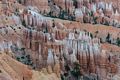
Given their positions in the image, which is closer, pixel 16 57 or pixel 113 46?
pixel 16 57

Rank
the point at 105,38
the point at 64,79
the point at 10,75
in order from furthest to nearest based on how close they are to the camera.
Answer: the point at 105,38
the point at 64,79
the point at 10,75

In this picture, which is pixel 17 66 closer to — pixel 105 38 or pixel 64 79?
pixel 64 79

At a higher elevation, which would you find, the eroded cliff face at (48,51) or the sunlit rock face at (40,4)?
the sunlit rock face at (40,4)

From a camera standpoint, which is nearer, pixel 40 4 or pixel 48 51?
pixel 48 51

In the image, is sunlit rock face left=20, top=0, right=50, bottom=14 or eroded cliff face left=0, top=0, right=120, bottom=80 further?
sunlit rock face left=20, top=0, right=50, bottom=14

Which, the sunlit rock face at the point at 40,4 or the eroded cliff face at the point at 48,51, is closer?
the eroded cliff face at the point at 48,51

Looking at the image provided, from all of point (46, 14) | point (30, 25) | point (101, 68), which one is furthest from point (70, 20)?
point (101, 68)

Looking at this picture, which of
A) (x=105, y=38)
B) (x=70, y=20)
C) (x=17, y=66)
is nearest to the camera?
(x=17, y=66)

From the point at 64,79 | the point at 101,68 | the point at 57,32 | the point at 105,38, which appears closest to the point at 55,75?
the point at 64,79

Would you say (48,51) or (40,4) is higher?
(40,4)

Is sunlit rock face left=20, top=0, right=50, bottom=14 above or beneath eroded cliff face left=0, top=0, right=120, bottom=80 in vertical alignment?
above
